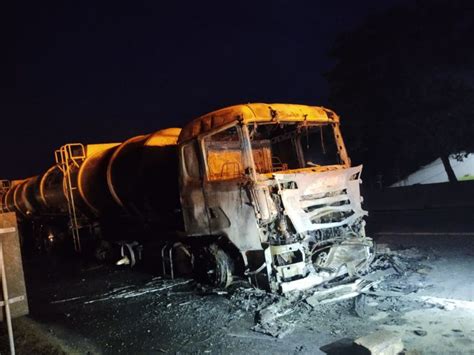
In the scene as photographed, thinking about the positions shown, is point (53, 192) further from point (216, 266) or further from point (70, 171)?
point (216, 266)

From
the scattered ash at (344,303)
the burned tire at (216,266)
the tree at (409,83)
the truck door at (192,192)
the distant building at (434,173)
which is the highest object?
the tree at (409,83)

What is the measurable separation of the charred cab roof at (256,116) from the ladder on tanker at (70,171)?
16.8 ft

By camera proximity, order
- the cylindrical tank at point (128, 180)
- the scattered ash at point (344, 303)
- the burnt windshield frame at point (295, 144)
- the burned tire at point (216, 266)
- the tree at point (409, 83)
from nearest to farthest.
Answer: the scattered ash at point (344, 303)
the burned tire at point (216, 266)
the burnt windshield frame at point (295, 144)
the cylindrical tank at point (128, 180)
the tree at point (409, 83)

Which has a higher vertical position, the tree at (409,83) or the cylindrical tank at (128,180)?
the tree at (409,83)

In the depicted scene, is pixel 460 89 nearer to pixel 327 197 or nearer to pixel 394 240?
pixel 394 240

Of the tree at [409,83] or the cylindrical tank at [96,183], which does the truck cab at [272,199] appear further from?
the tree at [409,83]

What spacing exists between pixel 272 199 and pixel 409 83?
12.0m

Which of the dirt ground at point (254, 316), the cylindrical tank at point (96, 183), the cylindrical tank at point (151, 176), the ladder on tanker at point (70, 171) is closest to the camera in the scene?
the dirt ground at point (254, 316)

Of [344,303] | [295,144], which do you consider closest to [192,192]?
[295,144]

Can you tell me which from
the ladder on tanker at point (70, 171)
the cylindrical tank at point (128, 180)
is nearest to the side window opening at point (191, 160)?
the cylindrical tank at point (128, 180)

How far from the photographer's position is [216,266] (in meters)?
6.82

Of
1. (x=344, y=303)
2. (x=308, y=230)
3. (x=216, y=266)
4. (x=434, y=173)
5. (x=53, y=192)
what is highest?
(x=53, y=192)

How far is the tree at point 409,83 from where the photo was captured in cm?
1493

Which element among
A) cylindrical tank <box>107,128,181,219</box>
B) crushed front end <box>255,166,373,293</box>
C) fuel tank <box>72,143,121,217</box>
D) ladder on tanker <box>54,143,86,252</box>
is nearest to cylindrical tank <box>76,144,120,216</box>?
fuel tank <box>72,143,121,217</box>
